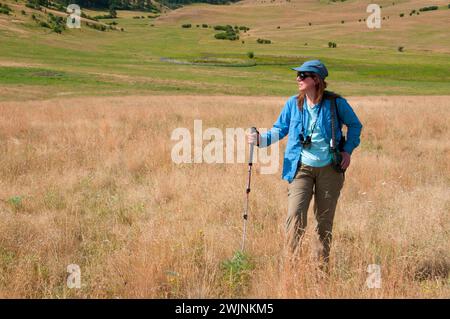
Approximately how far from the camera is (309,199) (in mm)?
4957

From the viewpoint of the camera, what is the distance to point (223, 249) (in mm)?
5312

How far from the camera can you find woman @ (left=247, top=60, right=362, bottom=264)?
4.84 metres

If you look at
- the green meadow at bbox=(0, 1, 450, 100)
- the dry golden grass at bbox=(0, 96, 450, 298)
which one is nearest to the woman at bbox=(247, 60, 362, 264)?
the dry golden grass at bbox=(0, 96, 450, 298)

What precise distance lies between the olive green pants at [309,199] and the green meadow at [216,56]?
93.3 feet

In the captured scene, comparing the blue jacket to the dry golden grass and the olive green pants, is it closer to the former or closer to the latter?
the olive green pants

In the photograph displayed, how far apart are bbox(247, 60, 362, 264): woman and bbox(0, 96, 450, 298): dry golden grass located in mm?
285

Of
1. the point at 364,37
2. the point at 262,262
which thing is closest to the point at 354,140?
the point at 262,262

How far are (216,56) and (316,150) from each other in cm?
8081

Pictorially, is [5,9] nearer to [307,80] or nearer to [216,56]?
[216,56]

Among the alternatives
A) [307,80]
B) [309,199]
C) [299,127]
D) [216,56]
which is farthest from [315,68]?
[216,56]

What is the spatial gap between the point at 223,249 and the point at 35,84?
36480 millimetres

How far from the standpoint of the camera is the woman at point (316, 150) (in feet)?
15.9

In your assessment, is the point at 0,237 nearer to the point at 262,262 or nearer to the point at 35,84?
the point at 262,262

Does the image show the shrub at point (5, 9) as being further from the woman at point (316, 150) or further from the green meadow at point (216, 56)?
the woman at point (316, 150)
